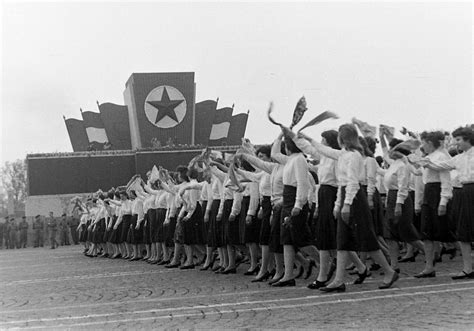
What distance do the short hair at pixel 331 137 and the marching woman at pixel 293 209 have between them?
1.27 ft

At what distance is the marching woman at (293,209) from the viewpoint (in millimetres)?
8016

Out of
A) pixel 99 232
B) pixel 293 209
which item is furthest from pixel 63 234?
pixel 293 209

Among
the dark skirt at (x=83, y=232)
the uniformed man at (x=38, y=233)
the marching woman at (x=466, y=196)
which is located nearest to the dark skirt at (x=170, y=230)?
the marching woman at (x=466, y=196)

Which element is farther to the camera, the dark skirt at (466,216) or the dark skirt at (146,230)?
the dark skirt at (146,230)

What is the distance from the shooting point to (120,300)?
7824 mm

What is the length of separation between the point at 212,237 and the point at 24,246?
25934mm

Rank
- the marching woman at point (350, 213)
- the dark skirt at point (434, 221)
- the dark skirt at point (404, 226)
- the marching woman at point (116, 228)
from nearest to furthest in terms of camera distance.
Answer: the marching woman at point (350, 213)
the dark skirt at point (434, 221)
the dark skirt at point (404, 226)
the marching woman at point (116, 228)

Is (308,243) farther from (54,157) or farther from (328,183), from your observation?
(54,157)

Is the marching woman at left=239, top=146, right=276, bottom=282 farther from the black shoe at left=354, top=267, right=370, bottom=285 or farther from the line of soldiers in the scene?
the line of soldiers

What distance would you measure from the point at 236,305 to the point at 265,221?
2.77 metres

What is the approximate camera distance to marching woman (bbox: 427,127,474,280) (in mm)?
7859

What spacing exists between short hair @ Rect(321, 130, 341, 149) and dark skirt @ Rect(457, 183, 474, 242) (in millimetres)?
1633

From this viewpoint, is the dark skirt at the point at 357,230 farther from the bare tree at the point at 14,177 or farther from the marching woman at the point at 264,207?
the bare tree at the point at 14,177

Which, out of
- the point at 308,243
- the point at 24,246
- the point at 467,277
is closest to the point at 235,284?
the point at 308,243
